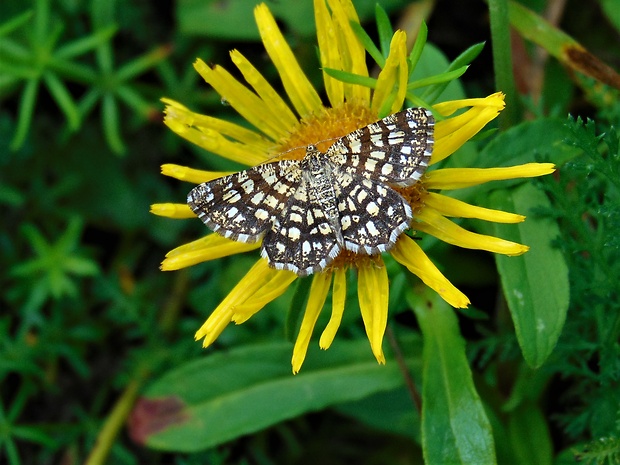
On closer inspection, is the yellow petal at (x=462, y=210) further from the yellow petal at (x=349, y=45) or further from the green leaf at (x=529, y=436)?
the green leaf at (x=529, y=436)

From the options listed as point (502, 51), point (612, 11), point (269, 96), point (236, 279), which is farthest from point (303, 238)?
point (612, 11)

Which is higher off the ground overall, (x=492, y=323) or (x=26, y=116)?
(x=26, y=116)

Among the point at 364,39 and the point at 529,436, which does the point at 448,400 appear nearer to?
the point at 529,436

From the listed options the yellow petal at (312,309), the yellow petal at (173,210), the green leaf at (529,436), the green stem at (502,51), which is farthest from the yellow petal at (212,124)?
the green leaf at (529,436)

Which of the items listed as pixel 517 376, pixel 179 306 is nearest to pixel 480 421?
pixel 517 376

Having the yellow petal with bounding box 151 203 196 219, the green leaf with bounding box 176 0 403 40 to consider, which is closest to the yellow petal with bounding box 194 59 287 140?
the yellow petal with bounding box 151 203 196 219

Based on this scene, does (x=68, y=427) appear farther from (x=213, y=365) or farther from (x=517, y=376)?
(x=517, y=376)

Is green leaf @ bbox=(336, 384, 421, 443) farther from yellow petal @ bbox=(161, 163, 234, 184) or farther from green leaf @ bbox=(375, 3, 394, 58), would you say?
green leaf @ bbox=(375, 3, 394, 58)
